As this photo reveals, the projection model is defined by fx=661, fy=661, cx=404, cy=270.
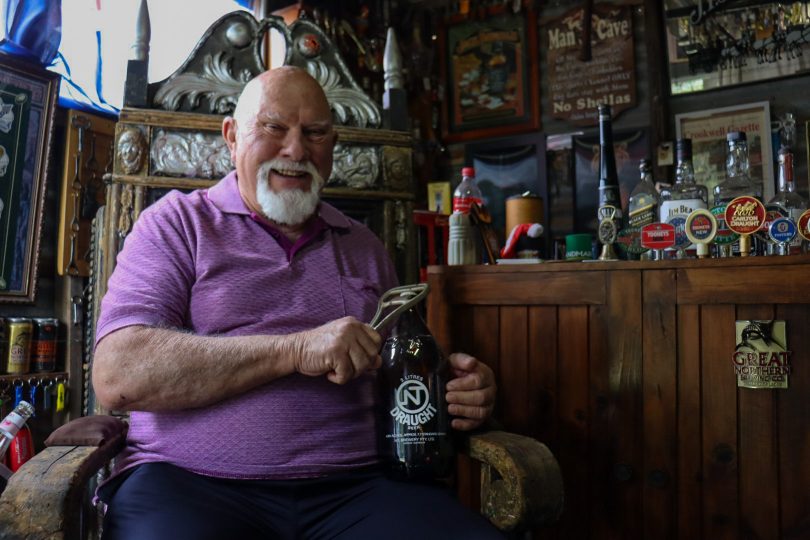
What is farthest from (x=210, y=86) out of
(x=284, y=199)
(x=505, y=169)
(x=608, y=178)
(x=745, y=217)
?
(x=505, y=169)

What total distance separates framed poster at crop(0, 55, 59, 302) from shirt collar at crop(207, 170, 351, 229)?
1136 millimetres

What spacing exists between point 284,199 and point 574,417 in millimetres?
900

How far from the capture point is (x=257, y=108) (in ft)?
5.15

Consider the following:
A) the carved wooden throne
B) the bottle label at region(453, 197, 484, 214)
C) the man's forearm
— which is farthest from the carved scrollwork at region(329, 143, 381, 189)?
the man's forearm

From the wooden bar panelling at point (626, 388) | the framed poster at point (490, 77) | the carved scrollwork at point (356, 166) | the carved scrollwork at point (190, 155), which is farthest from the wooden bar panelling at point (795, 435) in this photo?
the framed poster at point (490, 77)

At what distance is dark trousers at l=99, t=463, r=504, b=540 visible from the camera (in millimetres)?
1118

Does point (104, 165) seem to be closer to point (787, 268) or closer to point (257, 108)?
point (257, 108)

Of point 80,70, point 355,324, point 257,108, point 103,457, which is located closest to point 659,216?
point 355,324

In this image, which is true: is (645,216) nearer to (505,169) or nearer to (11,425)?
(11,425)

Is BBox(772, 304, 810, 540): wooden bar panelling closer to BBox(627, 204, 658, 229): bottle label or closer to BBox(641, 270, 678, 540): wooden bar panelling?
BBox(641, 270, 678, 540): wooden bar panelling

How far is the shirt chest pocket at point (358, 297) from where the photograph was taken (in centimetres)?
152

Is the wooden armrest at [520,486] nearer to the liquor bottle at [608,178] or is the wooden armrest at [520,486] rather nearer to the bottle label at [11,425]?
the liquor bottle at [608,178]

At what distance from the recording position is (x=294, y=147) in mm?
1571

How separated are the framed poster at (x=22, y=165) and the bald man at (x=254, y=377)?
3.78ft
